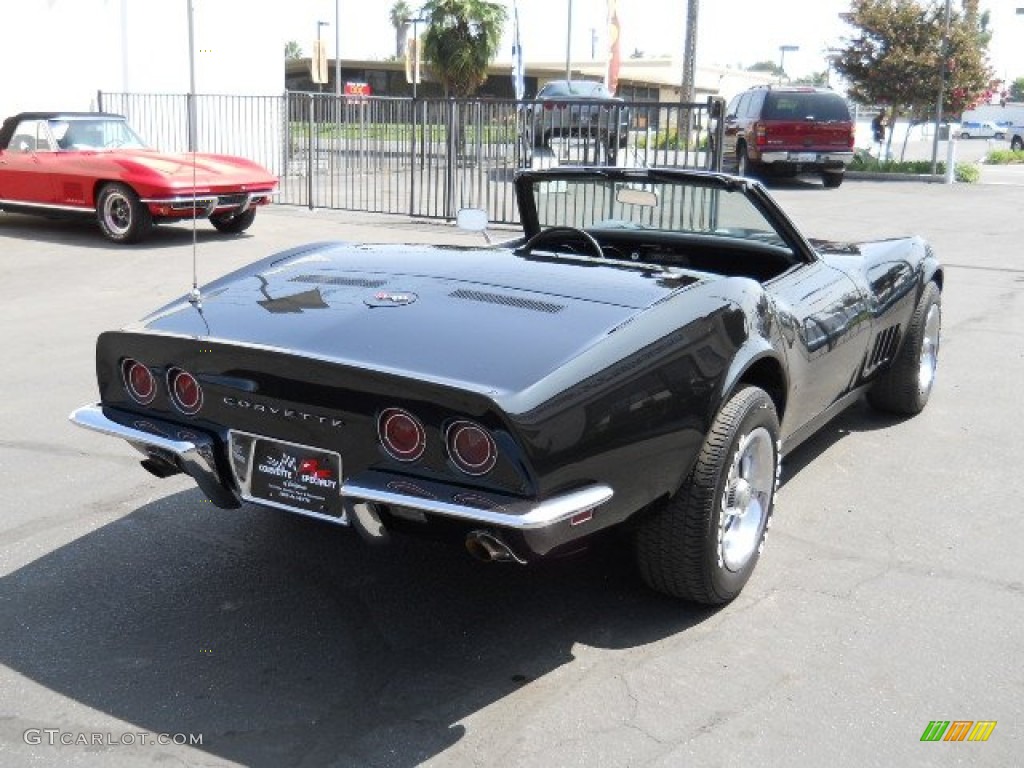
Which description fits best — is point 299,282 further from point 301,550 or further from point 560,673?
point 560,673

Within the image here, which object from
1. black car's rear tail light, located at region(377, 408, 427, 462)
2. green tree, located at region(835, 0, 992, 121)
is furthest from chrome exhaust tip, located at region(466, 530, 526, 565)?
green tree, located at region(835, 0, 992, 121)

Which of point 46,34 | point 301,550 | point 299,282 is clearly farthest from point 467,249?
point 46,34

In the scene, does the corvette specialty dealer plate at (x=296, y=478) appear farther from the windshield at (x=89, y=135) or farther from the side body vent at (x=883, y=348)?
the windshield at (x=89, y=135)

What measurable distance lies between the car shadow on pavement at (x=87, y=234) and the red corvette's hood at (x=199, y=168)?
2.64 ft

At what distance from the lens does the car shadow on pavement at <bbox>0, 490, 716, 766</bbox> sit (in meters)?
3.12

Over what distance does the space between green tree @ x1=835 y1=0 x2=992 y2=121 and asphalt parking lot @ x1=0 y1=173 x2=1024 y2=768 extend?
24.1 m

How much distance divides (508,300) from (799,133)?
65.8 feet

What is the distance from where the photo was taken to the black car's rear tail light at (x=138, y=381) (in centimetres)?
367

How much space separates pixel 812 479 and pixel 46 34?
51.2 feet

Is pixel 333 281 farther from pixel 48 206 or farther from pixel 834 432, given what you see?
pixel 48 206

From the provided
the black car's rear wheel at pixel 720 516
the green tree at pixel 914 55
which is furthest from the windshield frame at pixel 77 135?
the green tree at pixel 914 55

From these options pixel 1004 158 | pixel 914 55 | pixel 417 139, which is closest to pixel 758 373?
pixel 417 139

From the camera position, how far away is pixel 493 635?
365 cm

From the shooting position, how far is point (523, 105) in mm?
14688
